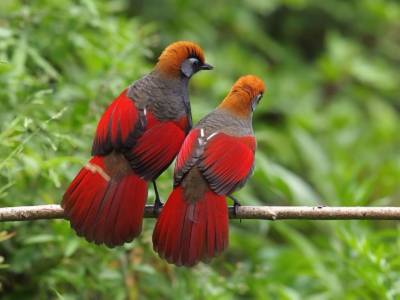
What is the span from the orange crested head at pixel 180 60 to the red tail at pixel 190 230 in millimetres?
691

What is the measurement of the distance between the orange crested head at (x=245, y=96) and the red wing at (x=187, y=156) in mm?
398

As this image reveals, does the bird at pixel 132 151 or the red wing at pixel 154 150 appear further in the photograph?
the red wing at pixel 154 150

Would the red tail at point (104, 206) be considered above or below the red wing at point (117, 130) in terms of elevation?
below

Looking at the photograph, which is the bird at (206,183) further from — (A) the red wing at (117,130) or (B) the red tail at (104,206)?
(A) the red wing at (117,130)

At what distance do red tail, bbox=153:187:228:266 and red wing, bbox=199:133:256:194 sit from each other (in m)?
0.09

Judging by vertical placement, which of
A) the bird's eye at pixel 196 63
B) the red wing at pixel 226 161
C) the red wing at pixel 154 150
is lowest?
the red wing at pixel 226 161

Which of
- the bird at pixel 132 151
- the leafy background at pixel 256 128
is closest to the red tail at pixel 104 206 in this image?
the bird at pixel 132 151

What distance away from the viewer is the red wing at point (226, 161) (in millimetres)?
3689

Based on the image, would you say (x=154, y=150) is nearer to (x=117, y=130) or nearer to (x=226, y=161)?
(x=117, y=130)

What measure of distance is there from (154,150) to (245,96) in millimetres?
742

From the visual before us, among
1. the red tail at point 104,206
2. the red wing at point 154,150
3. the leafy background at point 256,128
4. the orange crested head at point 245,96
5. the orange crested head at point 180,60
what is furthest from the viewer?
the leafy background at point 256,128

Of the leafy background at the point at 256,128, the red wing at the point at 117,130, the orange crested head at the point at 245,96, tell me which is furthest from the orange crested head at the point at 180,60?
the leafy background at the point at 256,128

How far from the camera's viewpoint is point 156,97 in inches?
153

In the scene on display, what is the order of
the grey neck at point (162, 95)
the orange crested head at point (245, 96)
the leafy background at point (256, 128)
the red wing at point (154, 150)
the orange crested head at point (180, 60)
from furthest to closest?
1. the leafy background at point (256, 128)
2. the orange crested head at point (245, 96)
3. the orange crested head at point (180, 60)
4. the grey neck at point (162, 95)
5. the red wing at point (154, 150)
